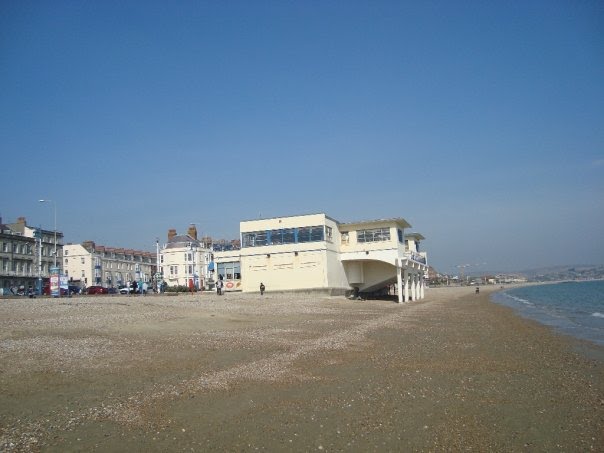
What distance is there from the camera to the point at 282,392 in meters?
11.0

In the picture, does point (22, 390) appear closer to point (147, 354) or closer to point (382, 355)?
point (147, 354)

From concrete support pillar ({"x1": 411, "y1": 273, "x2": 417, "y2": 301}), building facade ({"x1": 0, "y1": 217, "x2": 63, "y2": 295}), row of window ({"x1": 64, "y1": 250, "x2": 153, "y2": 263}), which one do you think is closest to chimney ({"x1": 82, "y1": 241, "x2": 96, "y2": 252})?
row of window ({"x1": 64, "y1": 250, "x2": 153, "y2": 263})

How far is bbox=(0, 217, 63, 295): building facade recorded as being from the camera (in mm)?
82062

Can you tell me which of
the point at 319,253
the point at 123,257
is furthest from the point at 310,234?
the point at 123,257

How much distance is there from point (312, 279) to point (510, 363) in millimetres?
36911

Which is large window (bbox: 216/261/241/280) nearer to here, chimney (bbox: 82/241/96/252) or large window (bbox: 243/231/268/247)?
large window (bbox: 243/231/268/247)

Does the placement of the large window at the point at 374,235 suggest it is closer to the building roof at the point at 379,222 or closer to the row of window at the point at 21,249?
the building roof at the point at 379,222

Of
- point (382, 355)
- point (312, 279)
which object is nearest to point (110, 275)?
point (312, 279)

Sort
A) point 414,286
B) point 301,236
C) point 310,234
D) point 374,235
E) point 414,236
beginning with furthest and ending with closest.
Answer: point 414,236 → point 414,286 → point 374,235 → point 301,236 → point 310,234

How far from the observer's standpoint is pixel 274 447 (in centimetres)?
777

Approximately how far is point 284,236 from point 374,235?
383 inches

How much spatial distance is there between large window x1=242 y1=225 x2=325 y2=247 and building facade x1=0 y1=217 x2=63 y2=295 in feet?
131

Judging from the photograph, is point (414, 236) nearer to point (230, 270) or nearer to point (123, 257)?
point (230, 270)

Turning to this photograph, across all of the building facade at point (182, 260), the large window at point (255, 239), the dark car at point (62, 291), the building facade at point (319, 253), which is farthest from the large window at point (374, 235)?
the building facade at point (182, 260)
